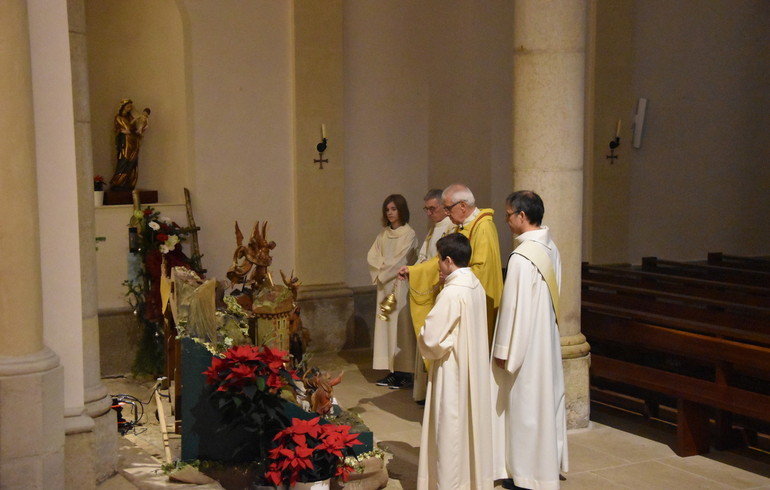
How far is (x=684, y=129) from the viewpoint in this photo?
1165 centimetres

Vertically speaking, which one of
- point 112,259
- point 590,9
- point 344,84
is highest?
point 590,9

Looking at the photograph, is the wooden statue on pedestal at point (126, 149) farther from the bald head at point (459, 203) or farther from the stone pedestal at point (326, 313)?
the bald head at point (459, 203)

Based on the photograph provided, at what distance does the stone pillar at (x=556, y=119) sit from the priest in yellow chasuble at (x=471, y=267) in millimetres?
467

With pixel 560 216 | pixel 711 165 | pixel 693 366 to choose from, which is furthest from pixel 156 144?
pixel 711 165

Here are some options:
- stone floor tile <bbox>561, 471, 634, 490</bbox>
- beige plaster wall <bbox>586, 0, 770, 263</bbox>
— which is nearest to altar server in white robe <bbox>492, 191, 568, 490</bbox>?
stone floor tile <bbox>561, 471, 634, 490</bbox>

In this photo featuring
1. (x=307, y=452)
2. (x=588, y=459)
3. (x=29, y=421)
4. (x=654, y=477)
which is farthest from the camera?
(x=588, y=459)

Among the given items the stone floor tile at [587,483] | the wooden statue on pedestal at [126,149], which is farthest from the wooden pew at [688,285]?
the wooden statue on pedestal at [126,149]

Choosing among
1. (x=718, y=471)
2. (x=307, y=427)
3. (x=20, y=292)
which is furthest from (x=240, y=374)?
(x=718, y=471)

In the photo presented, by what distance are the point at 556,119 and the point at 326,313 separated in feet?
12.9

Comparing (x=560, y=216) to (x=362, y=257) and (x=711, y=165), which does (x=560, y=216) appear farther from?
(x=711, y=165)

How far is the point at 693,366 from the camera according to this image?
273 inches

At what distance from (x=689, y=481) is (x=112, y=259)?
5445 mm

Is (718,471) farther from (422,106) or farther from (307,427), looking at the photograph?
(422,106)

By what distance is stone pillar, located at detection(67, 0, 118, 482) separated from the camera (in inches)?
218
